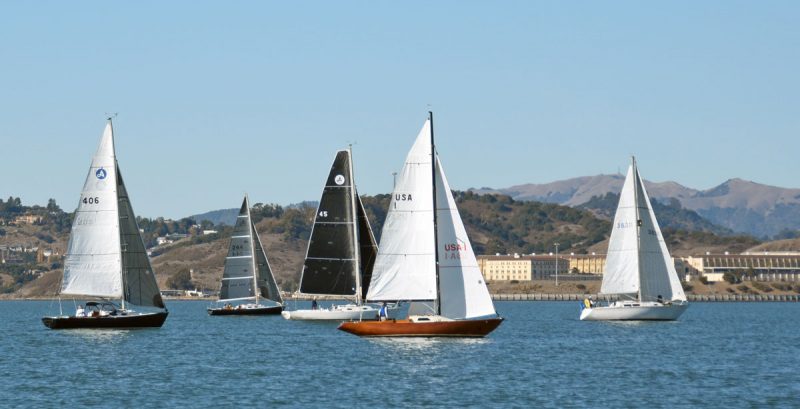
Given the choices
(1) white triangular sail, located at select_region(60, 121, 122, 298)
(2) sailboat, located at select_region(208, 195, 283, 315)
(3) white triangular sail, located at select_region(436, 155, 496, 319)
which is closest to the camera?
(3) white triangular sail, located at select_region(436, 155, 496, 319)

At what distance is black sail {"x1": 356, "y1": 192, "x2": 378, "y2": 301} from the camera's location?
85.8m

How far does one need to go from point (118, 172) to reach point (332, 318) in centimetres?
2176

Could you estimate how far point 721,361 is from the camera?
57.4 m

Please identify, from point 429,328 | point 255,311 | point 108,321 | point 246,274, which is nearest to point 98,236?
point 108,321

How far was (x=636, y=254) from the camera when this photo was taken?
290 ft

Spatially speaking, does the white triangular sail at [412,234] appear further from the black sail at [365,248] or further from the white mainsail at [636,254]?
the white mainsail at [636,254]

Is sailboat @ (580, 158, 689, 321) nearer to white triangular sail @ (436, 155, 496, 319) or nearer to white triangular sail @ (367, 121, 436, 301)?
white triangular sail @ (436, 155, 496, 319)

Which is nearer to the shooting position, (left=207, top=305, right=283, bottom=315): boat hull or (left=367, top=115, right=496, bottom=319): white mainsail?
(left=367, top=115, right=496, bottom=319): white mainsail

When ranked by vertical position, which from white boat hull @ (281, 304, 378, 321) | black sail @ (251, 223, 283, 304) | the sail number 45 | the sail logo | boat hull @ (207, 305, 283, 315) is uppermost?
the sail number 45

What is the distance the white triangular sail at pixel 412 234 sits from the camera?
58.6 m

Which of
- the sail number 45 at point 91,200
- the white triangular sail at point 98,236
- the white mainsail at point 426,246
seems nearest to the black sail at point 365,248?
the white triangular sail at point 98,236

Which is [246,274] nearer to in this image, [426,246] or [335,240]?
[335,240]

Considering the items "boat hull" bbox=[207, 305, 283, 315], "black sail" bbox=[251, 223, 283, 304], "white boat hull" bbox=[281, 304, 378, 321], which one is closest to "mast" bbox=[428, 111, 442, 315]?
"white boat hull" bbox=[281, 304, 378, 321]

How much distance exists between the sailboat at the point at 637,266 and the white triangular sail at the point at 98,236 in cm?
3269
